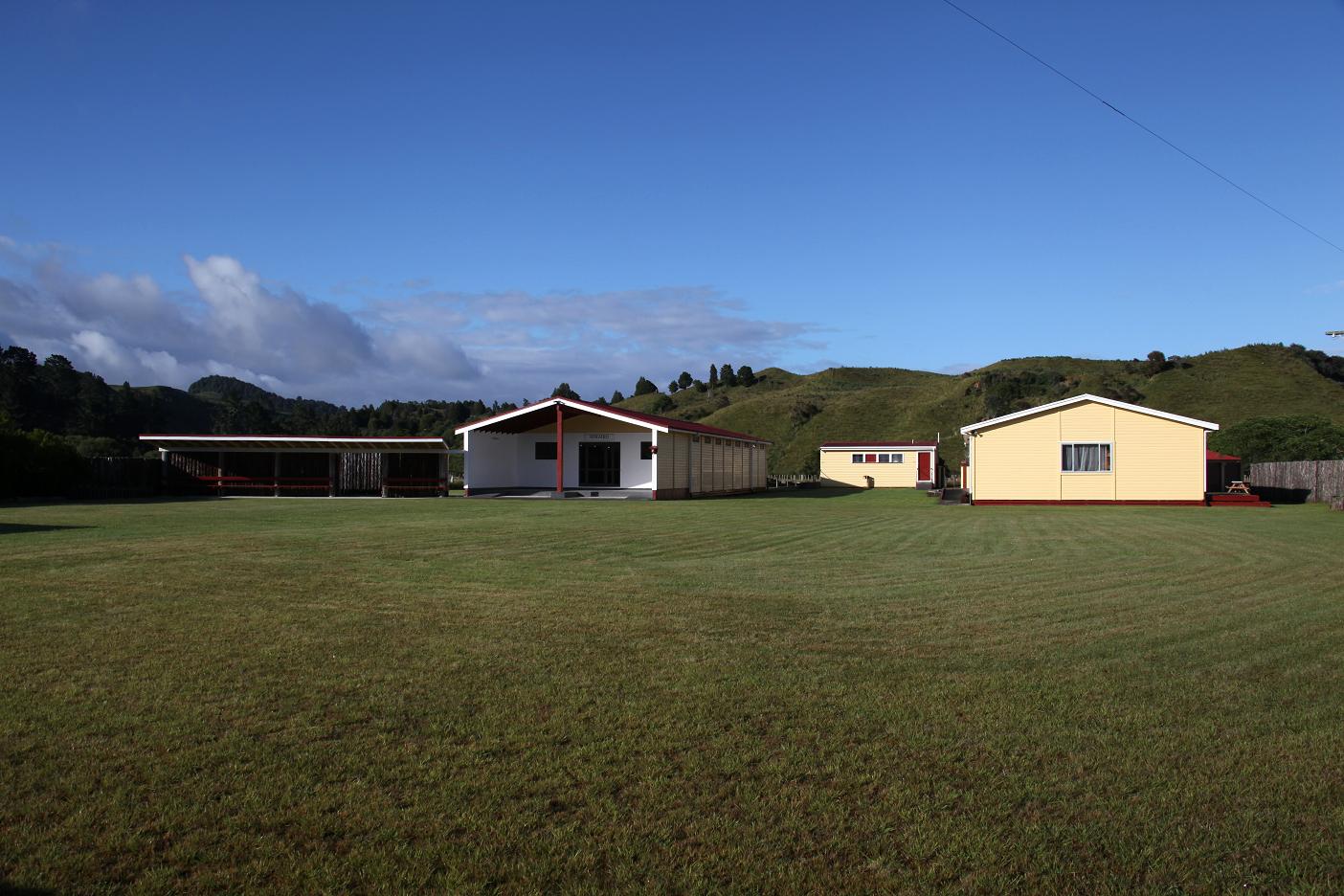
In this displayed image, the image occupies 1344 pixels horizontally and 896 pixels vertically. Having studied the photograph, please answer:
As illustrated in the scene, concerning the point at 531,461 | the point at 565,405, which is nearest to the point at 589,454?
the point at 531,461

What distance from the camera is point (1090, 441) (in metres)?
30.7

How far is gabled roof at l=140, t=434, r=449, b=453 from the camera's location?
117ft

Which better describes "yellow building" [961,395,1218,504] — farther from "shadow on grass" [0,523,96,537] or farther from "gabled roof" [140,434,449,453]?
"shadow on grass" [0,523,96,537]

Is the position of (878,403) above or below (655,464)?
above

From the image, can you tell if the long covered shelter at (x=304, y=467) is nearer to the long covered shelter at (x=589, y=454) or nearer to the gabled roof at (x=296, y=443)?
the gabled roof at (x=296, y=443)

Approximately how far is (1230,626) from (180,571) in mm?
10422

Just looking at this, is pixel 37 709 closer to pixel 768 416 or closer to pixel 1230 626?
pixel 1230 626

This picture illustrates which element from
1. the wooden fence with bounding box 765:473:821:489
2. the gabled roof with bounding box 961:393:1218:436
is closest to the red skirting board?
the gabled roof with bounding box 961:393:1218:436

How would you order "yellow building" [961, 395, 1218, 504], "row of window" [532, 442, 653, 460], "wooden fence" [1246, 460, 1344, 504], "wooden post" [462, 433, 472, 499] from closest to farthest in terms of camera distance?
"wooden fence" [1246, 460, 1344, 504], "yellow building" [961, 395, 1218, 504], "wooden post" [462, 433, 472, 499], "row of window" [532, 442, 653, 460]

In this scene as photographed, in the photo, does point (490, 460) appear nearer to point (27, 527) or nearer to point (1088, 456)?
point (27, 527)

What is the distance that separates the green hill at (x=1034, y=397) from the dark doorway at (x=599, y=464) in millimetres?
25874

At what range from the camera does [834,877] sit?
335 centimetres

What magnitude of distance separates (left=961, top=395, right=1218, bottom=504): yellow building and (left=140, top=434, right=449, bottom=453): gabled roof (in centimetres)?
1971

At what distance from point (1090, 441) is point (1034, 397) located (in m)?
47.3
